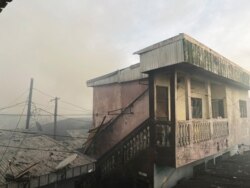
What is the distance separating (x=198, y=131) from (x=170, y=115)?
1479 mm

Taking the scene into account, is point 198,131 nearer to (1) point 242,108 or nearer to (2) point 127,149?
(2) point 127,149

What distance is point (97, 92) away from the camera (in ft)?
56.9

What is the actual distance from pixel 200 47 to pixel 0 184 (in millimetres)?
10814

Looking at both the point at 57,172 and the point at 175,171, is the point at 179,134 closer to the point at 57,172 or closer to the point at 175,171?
the point at 175,171

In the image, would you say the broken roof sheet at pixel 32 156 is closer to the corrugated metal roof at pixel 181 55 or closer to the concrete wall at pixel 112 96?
the concrete wall at pixel 112 96

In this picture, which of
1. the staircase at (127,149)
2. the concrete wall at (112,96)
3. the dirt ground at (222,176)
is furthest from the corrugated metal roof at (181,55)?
the dirt ground at (222,176)

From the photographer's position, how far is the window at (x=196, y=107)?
40.2ft

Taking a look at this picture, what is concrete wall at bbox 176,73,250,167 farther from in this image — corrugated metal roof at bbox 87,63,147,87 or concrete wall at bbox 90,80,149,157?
corrugated metal roof at bbox 87,63,147,87

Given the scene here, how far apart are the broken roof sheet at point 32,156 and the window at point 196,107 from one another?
7.49m

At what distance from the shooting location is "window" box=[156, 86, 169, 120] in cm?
1071

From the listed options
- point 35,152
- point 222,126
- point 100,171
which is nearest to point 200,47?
point 222,126

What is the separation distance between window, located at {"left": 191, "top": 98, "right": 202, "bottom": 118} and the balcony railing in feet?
4.41

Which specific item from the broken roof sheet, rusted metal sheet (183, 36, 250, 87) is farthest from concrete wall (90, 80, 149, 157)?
rusted metal sheet (183, 36, 250, 87)

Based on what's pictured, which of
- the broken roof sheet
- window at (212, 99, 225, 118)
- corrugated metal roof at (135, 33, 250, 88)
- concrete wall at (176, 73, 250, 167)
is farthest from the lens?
window at (212, 99, 225, 118)
